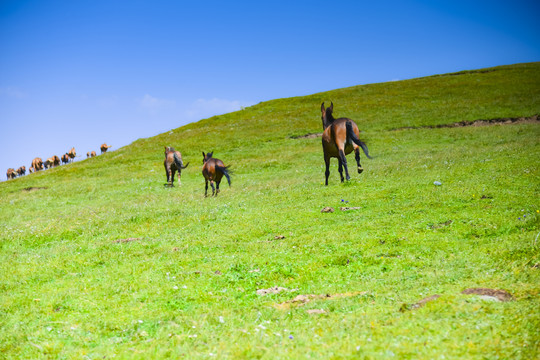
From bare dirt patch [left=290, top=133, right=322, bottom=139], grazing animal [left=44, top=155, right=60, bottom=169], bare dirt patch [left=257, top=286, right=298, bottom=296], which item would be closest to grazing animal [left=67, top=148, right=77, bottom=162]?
grazing animal [left=44, top=155, right=60, bottom=169]

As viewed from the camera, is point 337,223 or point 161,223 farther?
point 161,223

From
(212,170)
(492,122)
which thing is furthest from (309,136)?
(212,170)

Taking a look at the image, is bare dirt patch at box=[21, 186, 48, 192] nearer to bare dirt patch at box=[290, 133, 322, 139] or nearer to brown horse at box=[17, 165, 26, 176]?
bare dirt patch at box=[290, 133, 322, 139]

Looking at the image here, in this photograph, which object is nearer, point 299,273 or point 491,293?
point 491,293

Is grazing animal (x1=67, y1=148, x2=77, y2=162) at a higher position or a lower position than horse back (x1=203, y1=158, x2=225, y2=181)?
higher

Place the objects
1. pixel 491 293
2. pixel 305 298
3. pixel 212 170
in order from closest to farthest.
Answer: pixel 491 293 → pixel 305 298 → pixel 212 170

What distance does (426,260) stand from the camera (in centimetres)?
866

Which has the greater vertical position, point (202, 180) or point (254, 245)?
point (202, 180)

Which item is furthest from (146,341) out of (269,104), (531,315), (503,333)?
(269,104)

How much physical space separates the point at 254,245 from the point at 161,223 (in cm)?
608

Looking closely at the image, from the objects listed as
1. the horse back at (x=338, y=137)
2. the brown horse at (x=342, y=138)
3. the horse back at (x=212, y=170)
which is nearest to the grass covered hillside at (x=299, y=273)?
the brown horse at (x=342, y=138)

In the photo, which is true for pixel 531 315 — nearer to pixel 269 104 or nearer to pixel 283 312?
pixel 283 312

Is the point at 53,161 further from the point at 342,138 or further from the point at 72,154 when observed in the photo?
the point at 342,138

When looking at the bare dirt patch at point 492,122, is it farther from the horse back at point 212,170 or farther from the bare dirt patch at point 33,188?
the bare dirt patch at point 33,188
